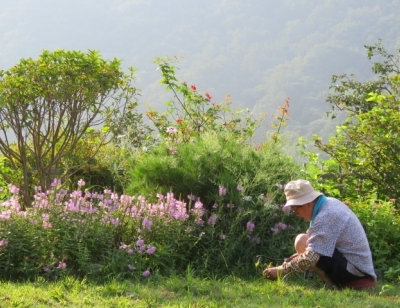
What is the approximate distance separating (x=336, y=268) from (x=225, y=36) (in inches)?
6094

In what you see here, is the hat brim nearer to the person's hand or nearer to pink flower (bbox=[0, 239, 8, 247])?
the person's hand

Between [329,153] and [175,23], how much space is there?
160m

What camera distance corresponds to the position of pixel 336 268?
198 inches

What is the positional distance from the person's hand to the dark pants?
0.36 meters

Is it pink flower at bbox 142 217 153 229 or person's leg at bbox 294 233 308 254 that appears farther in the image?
pink flower at bbox 142 217 153 229

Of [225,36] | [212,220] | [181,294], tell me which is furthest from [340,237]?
[225,36]

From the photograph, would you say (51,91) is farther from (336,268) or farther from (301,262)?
(336,268)

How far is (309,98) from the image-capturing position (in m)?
101

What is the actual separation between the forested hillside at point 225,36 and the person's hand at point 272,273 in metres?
100

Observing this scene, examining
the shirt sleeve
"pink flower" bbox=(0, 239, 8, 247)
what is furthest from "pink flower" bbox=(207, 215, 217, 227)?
"pink flower" bbox=(0, 239, 8, 247)

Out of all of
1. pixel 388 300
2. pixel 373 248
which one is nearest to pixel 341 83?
pixel 373 248

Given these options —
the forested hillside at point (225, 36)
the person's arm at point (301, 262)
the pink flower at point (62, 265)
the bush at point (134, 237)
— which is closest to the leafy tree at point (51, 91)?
the bush at point (134, 237)

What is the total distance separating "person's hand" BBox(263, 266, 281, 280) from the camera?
17.0ft

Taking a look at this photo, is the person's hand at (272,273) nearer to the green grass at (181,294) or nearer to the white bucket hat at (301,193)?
the green grass at (181,294)
